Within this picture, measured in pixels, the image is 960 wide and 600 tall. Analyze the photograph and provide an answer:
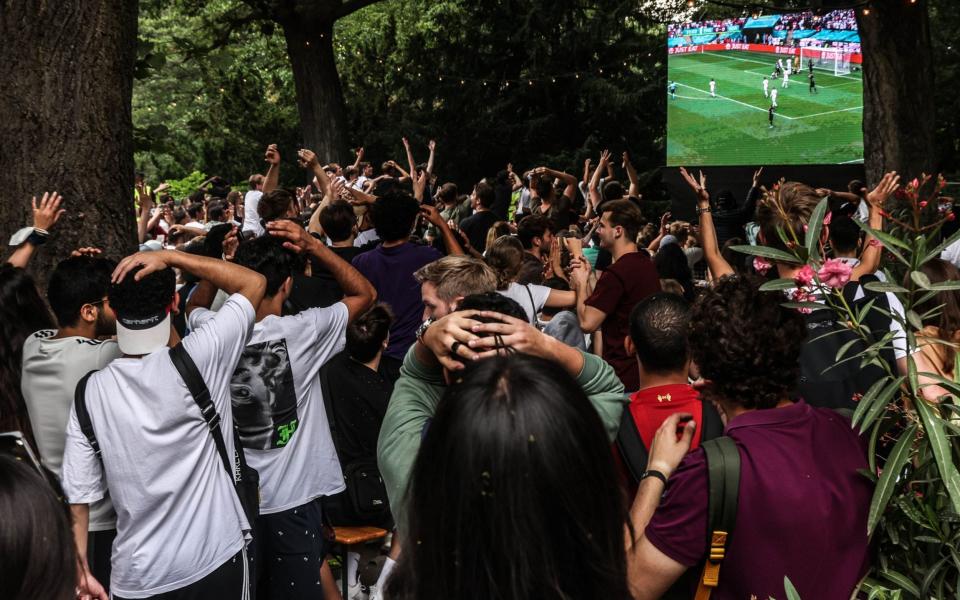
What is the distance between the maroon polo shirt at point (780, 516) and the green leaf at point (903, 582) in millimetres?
71

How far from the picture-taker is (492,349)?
80.4 inches

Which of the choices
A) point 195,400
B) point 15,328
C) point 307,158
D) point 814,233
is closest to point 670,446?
point 814,233

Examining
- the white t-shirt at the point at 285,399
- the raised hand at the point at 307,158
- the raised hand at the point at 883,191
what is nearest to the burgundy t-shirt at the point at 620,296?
the raised hand at the point at 883,191

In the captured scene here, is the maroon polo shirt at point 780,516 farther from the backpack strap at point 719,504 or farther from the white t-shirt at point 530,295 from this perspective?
the white t-shirt at point 530,295

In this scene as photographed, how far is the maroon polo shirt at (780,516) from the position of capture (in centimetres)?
227

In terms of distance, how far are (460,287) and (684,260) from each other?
5.32m

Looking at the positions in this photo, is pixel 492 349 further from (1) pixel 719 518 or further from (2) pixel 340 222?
(2) pixel 340 222

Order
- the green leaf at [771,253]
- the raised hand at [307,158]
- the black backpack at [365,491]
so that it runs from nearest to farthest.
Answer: the green leaf at [771,253]
the black backpack at [365,491]
the raised hand at [307,158]

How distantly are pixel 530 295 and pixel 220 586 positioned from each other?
2.85 meters

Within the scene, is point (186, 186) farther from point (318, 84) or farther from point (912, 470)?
point (912, 470)

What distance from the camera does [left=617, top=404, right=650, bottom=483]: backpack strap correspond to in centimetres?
286

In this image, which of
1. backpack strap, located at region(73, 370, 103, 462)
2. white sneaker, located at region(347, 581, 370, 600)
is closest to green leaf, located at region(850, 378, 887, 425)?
backpack strap, located at region(73, 370, 103, 462)

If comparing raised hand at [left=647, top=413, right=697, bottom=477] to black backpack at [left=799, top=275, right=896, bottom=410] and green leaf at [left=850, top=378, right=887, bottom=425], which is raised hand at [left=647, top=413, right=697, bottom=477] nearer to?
green leaf at [left=850, top=378, right=887, bottom=425]

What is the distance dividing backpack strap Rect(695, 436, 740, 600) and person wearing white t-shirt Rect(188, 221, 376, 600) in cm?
223
